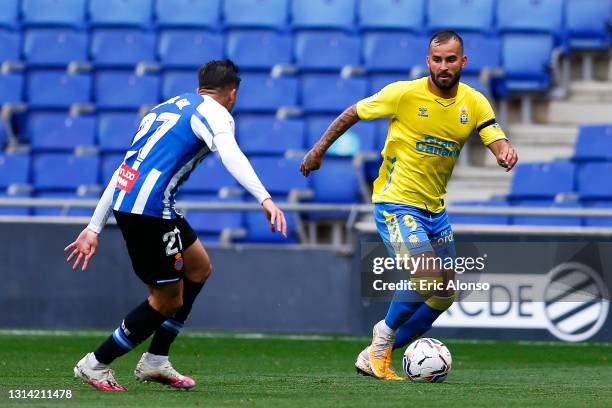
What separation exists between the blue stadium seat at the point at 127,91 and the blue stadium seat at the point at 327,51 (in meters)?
1.86

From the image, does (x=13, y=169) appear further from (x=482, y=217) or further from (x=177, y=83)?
(x=482, y=217)

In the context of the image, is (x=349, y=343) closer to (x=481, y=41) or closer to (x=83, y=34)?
(x=481, y=41)

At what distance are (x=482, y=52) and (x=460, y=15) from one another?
0.81 metres

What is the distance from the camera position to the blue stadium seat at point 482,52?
15.9m

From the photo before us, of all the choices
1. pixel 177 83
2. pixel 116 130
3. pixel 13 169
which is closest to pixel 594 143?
pixel 177 83

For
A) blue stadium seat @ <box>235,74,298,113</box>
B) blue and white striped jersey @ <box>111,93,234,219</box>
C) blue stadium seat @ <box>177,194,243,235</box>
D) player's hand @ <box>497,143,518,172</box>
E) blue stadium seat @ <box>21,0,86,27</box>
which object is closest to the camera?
blue and white striped jersey @ <box>111,93,234,219</box>

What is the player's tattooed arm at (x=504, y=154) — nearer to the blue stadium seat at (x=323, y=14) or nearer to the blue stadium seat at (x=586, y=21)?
the blue stadium seat at (x=586, y=21)

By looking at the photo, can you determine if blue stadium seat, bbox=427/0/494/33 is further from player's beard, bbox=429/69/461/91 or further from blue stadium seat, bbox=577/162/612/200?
player's beard, bbox=429/69/461/91

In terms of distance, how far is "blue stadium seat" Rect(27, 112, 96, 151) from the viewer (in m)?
15.9

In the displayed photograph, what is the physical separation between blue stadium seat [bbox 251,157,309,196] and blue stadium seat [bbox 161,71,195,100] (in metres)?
1.96

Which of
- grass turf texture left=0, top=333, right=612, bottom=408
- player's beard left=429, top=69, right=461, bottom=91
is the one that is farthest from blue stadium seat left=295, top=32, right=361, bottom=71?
player's beard left=429, top=69, right=461, bottom=91

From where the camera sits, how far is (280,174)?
14633 millimetres

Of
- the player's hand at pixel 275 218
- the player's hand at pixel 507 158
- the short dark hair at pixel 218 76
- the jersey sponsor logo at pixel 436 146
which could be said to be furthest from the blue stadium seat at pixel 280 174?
the player's hand at pixel 275 218

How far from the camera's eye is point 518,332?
12.5m
